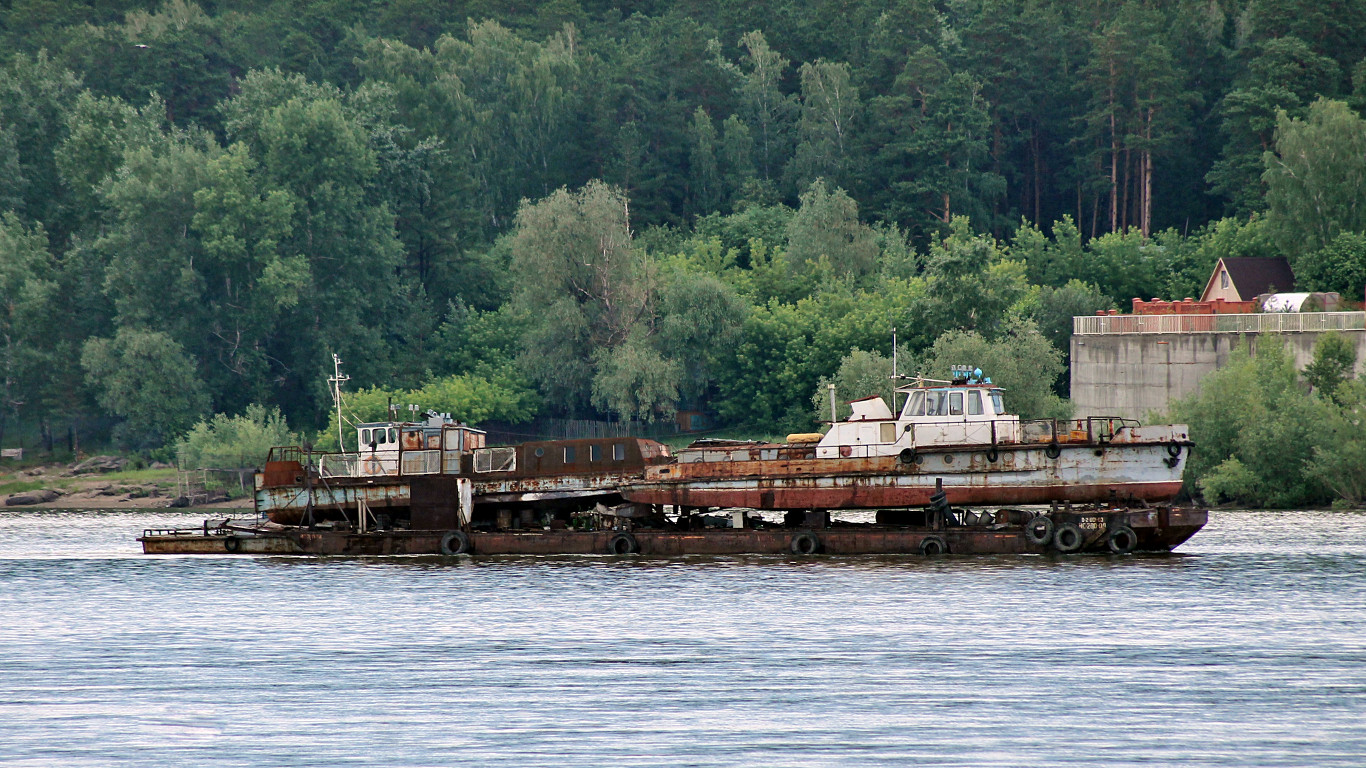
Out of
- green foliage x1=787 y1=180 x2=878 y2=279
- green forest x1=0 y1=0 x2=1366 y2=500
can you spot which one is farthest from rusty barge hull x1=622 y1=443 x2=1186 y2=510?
green foliage x1=787 y1=180 x2=878 y2=279

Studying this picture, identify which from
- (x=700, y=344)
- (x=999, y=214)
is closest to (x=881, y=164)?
(x=999, y=214)

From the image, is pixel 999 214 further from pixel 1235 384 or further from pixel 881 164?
pixel 1235 384

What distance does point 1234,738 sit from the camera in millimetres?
29688

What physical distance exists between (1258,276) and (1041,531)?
205ft

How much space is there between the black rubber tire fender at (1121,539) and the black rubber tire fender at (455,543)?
22145 mm

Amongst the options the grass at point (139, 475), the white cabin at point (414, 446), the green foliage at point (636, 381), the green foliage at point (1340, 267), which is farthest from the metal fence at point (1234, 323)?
the grass at point (139, 475)

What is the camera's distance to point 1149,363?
85.3 meters

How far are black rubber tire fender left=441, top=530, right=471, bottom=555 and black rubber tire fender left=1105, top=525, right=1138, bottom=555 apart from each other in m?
22.1

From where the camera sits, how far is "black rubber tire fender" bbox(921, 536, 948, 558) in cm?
5231

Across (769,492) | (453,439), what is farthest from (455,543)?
(769,492)

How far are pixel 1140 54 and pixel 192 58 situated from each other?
3259 inches

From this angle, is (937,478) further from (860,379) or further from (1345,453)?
(860,379)

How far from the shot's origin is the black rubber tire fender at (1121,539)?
51.9m

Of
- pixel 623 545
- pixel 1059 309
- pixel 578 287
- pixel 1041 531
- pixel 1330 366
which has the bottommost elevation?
pixel 623 545
